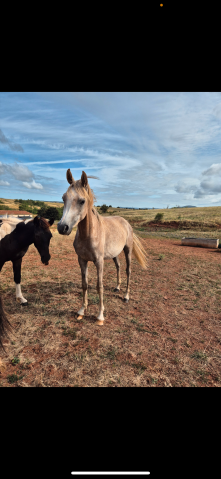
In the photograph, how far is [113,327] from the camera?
10.4ft

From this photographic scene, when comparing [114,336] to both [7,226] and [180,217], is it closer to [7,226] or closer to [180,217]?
[7,226]

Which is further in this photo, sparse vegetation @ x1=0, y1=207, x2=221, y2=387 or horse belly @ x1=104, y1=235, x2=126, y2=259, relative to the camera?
horse belly @ x1=104, y1=235, x2=126, y2=259

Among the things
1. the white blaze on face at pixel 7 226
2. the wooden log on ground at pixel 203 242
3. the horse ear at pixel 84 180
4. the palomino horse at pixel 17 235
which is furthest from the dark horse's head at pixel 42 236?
the wooden log on ground at pixel 203 242

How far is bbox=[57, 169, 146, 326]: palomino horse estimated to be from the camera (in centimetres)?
220

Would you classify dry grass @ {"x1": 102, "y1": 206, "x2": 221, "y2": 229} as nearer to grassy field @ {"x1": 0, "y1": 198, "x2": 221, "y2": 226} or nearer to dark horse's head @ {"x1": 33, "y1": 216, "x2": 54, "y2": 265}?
grassy field @ {"x1": 0, "y1": 198, "x2": 221, "y2": 226}

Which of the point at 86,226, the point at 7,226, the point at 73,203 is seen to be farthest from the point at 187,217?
the point at 73,203

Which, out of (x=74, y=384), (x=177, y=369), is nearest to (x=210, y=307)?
(x=177, y=369)

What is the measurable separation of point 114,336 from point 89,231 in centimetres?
169

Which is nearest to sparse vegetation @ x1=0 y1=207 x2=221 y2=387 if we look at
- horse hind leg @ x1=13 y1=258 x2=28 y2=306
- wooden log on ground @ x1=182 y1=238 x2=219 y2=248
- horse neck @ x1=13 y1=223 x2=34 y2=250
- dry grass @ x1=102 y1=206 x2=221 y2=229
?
horse hind leg @ x1=13 y1=258 x2=28 y2=306

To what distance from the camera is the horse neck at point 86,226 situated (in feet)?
9.05

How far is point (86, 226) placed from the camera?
2.78 m
